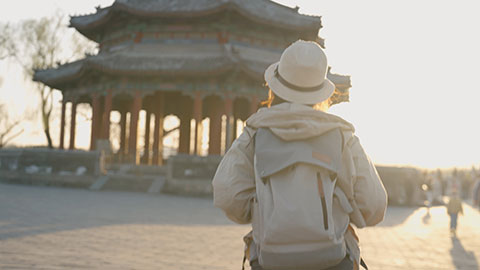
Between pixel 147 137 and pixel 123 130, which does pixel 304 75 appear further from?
pixel 123 130

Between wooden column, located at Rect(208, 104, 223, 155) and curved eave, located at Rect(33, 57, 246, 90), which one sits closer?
curved eave, located at Rect(33, 57, 246, 90)

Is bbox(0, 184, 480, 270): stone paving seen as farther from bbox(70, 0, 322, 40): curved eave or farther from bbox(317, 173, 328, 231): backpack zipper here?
bbox(70, 0, 322, 40): curved eave

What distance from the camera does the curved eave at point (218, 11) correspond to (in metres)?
20.2

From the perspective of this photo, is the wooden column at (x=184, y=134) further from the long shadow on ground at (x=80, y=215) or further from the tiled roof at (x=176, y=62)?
the long shadow on ground at (x=80, y=215)

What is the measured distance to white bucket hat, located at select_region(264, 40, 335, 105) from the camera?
200cm

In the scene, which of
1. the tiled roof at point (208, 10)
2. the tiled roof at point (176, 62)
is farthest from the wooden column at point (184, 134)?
the tiled roof at point (208, 10)

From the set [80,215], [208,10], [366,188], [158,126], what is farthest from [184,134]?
[366,188]

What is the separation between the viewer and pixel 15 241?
5934 millimetres

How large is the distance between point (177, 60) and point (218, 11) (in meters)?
2.86

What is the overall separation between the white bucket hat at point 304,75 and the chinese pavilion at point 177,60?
16.1 m

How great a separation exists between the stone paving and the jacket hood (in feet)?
11.1

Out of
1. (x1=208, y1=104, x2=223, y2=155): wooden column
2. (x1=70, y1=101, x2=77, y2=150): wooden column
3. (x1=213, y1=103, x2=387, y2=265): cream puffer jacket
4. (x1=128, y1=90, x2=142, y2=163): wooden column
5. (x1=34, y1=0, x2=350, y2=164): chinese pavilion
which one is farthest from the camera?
(x1=70, y1=101, x2=77, y2=150): wooden column

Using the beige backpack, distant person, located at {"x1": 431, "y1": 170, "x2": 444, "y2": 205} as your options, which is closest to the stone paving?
the beige backpack

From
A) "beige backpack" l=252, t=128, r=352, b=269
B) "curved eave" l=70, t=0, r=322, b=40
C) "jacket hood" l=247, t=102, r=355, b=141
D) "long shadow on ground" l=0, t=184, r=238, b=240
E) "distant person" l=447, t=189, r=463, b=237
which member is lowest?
"long shadow on ground" l=0, t=184, r=238, b=240
